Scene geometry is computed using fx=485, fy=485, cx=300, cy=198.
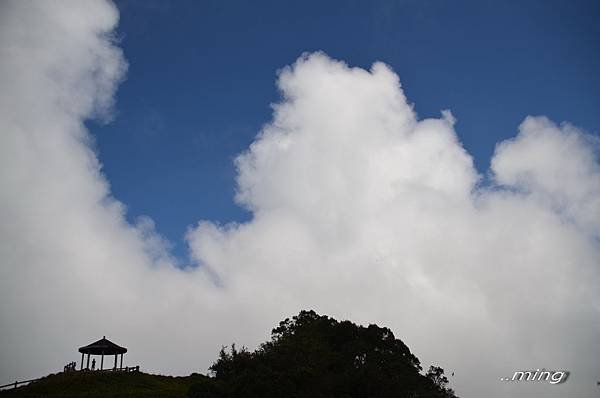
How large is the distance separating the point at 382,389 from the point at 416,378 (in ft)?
16.0

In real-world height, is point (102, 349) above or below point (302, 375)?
above

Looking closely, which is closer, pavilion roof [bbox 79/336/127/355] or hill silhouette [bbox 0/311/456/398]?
hill silhouette [bbox 0/311/456/398]

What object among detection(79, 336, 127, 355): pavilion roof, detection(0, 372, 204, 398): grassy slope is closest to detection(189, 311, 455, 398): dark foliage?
detection(0, 372, 204, 398): grassy slope

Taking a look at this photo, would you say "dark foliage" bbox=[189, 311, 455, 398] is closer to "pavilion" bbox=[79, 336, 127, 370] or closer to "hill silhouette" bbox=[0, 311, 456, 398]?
"hill silhouette" bbox=[0, 311, 456, 398]

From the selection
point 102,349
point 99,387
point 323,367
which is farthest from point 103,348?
point 323,367

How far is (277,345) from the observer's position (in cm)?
4672

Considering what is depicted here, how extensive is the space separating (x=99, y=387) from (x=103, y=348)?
354 inches

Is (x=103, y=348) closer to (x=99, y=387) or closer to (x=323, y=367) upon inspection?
(x=99, y=387)

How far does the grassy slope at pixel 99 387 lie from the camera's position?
4866 centimetres

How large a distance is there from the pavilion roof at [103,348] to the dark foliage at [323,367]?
20783 mm

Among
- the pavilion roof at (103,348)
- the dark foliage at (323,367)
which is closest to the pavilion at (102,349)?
the pavilion roof at (103,348)

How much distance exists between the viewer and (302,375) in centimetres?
4159

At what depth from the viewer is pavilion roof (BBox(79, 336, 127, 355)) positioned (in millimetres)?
60375

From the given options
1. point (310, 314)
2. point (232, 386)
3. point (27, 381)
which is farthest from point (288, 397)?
point (27, 381)
